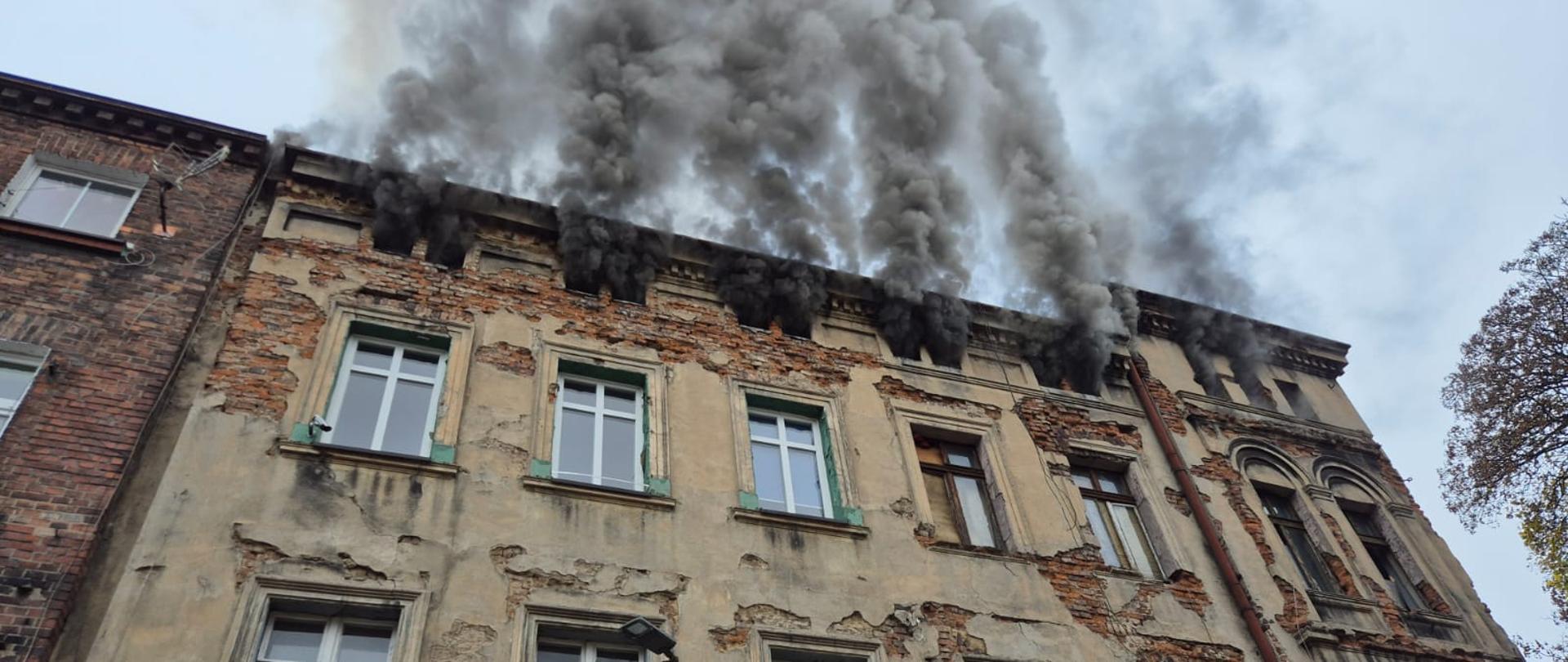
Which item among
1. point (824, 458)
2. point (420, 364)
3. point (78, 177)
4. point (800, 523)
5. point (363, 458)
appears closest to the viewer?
point (363, 458)

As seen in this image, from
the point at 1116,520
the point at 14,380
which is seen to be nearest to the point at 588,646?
the point at 14,380

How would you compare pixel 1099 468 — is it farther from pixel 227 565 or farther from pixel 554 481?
pixel 227 565

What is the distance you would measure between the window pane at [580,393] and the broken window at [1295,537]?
8.01 meters

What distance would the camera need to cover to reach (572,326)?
10.8m

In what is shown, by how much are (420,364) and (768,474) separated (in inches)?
140

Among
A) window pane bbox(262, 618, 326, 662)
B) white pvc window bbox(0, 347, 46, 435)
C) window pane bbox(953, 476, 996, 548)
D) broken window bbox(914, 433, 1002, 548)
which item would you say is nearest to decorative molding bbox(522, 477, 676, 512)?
window pane bbox(262, 618, 326, 662)

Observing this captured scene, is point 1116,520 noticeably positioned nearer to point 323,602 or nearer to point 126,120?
point 323,602

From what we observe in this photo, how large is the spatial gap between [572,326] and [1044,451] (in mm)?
5474

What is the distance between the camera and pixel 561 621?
8109 mm

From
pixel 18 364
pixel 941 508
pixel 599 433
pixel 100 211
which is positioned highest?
pixel 100 211

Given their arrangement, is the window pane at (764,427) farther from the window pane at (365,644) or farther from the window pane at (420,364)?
the window pane at (365,644)

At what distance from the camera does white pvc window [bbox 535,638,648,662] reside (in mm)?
8109

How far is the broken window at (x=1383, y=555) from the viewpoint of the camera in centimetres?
1229

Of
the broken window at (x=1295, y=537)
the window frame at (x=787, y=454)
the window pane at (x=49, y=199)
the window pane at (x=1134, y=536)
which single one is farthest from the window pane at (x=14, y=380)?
the broken window at (x=1295, y=537)
